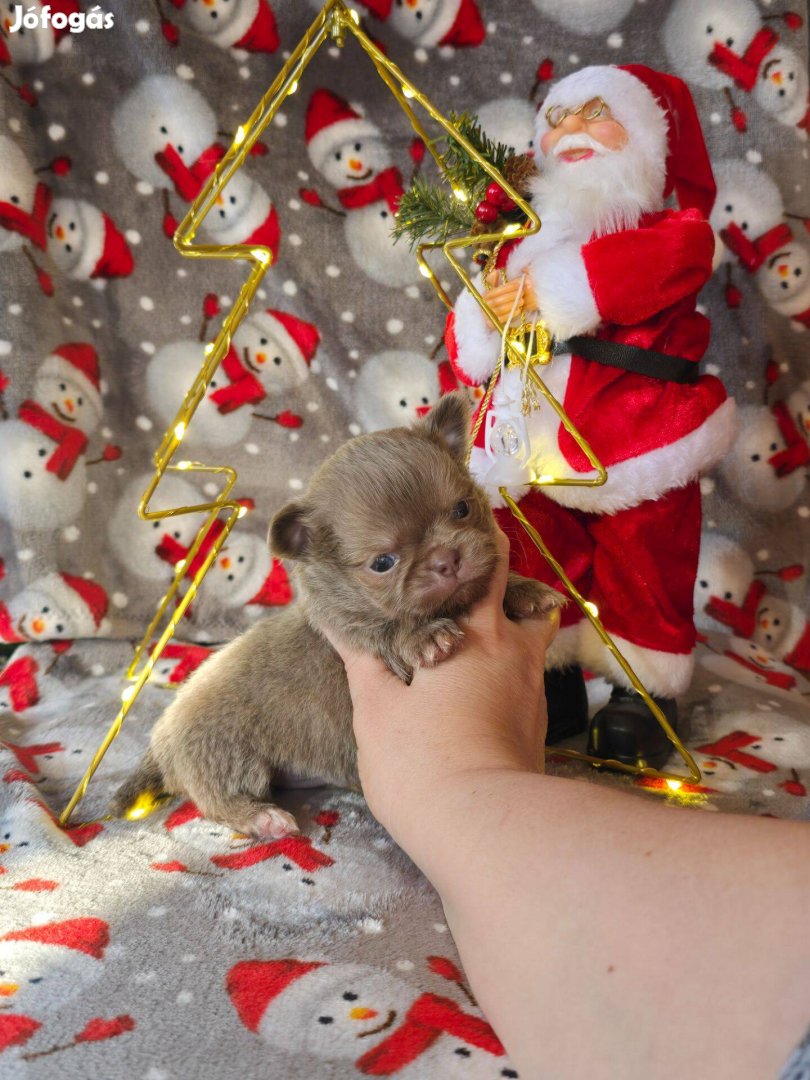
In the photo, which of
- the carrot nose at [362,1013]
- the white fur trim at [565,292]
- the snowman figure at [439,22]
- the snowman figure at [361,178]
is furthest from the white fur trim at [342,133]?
the carrot nose at [362,1013]

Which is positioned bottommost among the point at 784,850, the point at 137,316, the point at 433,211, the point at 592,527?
the point at 784,850

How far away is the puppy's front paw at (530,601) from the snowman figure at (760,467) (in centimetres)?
105

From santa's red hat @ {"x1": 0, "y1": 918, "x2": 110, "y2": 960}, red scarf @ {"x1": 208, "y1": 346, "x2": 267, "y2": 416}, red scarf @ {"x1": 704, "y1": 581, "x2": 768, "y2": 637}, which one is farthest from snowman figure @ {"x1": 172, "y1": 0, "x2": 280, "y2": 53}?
santa's red hat @ {"x1": 0, "y1": 918, "x2": 110, "y2": 960}

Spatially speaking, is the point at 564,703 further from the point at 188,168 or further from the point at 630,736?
the point at 188,168

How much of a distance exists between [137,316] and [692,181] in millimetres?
1402

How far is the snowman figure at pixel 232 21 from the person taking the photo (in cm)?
207

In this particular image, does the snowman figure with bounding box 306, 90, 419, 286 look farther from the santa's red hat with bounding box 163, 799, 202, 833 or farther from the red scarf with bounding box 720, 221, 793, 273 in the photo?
the santa's red hat with bounding box 163, 799, 202, 833

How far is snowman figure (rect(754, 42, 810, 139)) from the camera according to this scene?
2.05 meters

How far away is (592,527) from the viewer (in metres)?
1.73

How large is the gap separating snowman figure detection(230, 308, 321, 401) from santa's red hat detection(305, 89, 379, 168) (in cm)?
44

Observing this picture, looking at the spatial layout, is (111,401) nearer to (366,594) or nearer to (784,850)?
(366,594)

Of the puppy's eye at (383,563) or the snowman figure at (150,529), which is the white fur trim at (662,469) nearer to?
the puppy's eye at (383,563)

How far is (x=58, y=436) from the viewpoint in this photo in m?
2.21

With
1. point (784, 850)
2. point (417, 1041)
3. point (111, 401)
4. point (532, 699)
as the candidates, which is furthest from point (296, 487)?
point (784, 850)
